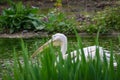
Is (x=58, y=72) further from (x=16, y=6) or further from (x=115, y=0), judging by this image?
(x=115, y=0)

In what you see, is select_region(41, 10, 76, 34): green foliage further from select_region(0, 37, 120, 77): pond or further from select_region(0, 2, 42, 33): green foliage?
select_region(0, 37, 120, 77): pond

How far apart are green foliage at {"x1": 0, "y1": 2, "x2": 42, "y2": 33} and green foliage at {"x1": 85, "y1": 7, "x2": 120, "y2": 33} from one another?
5.45 ft

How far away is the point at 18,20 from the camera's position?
15.6 meters

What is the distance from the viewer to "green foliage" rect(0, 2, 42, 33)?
50.3ft

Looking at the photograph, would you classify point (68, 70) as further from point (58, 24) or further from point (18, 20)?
point (18, 20)

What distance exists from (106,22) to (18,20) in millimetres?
2676

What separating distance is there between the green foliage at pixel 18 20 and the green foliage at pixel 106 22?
1661 millimetres

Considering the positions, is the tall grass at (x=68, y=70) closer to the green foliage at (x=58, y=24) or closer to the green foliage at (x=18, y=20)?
the green foliage at (x=58, y=24)

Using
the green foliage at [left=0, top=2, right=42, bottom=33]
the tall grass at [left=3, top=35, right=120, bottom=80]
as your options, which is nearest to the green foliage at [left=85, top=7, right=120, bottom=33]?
the green foliage at [left=0, top=2, right=42, bottom=33]

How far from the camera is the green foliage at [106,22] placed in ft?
48.2

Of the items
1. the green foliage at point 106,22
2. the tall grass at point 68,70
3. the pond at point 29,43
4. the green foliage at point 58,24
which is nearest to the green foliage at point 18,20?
the green foliage at point 58,24

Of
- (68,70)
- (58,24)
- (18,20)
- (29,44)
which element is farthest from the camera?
(18,20)

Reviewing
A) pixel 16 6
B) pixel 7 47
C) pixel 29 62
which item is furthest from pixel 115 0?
pixel 29 62

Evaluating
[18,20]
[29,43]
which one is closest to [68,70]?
[29,43]
